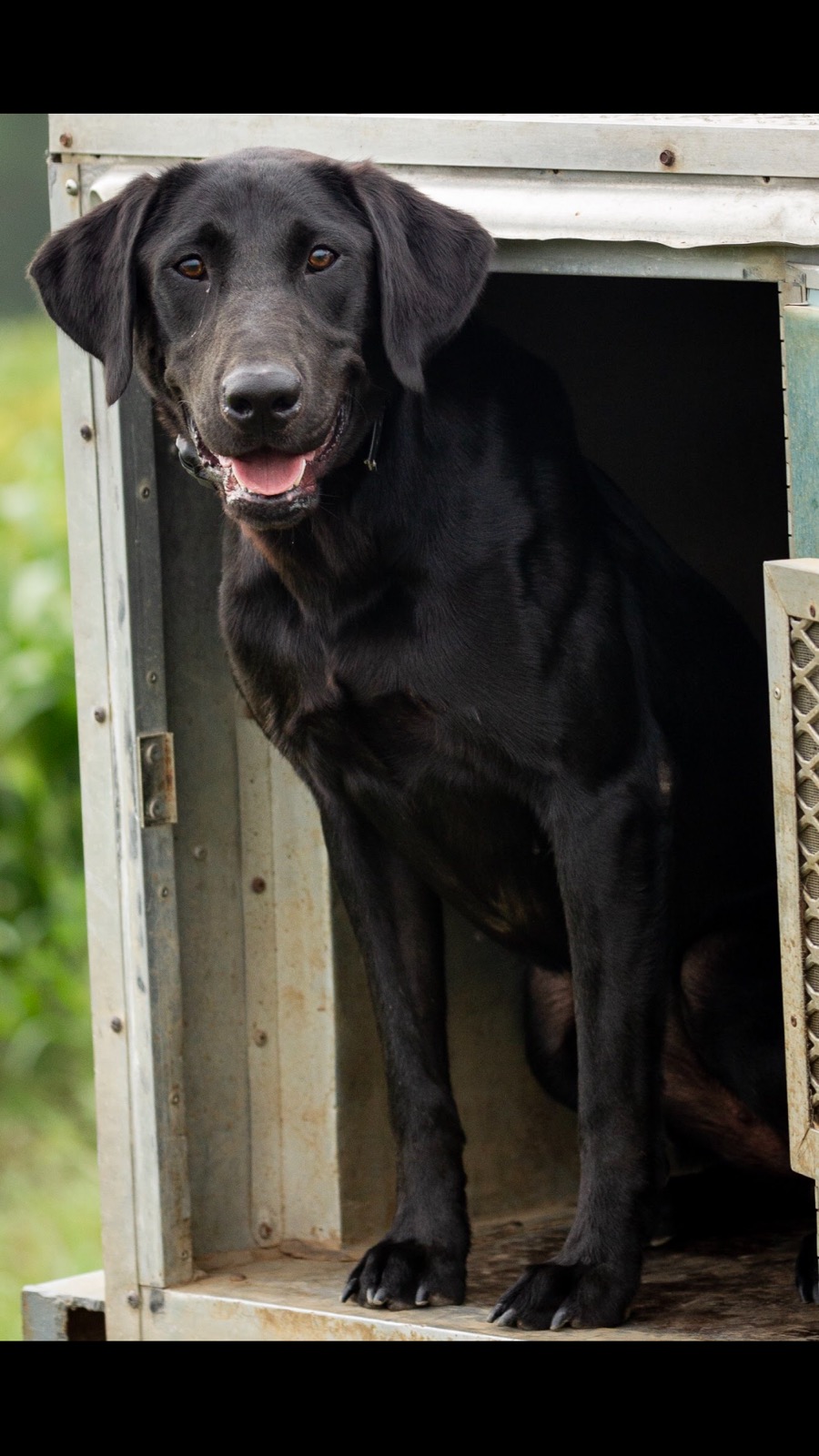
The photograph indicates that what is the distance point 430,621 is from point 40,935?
11.4 ft

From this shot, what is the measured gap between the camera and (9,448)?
29.6 feet

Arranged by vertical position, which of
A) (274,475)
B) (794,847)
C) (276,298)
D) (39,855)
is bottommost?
(39,855)

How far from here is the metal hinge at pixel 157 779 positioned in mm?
3424

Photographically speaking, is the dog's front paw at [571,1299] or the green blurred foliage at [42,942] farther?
the green blurred foliage at [42,942]

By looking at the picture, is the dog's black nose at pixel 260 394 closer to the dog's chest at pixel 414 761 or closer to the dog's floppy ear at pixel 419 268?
the dog's floppy ear at pixel 419 268

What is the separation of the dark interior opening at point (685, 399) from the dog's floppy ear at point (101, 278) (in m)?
0.92

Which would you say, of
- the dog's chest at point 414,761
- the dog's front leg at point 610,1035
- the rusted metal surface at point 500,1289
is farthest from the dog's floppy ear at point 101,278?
the rusted metal surface at point 500,1289

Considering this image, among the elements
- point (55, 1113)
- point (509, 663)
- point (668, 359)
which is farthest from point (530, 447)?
point (55, 1113)

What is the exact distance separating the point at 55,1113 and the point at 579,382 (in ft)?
9.43

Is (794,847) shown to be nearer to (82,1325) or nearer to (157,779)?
(157,779)

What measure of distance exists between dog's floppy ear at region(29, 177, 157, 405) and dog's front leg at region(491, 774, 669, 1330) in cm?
87

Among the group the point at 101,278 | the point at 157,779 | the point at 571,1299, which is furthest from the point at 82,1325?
the point at 101,278

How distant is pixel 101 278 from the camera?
296 centimetres

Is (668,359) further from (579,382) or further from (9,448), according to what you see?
(9,448)
